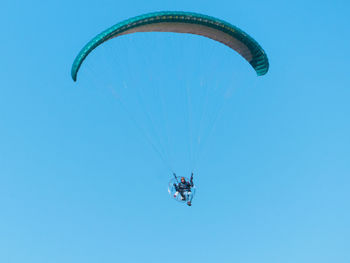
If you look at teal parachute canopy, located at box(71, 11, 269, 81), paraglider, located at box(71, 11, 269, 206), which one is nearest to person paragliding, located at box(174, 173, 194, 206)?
paraglider, located at box(71, 11, 269, 206)

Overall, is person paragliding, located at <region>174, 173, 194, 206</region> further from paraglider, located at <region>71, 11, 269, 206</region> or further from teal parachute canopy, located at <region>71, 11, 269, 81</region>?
teal parachute canopy, located at <region>71, 11, 269, 81</region>

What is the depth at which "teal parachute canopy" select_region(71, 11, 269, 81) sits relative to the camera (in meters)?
23.3

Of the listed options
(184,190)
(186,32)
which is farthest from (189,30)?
(184,190)

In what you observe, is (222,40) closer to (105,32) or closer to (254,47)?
(254,47)

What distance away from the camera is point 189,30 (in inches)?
1005

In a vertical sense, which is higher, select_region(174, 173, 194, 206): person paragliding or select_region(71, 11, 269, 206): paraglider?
select_region(71, 11, 269, 206): paraglider

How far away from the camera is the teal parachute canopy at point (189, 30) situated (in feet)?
76.3

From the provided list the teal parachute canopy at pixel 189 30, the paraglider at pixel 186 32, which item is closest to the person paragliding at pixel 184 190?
the paraglider at pixel 186 32

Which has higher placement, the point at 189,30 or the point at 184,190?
the point at 189,30

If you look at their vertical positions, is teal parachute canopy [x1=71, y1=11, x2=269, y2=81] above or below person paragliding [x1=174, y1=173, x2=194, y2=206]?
above

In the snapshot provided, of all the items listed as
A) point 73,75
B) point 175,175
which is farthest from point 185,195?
point 73,75

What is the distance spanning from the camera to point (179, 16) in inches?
944

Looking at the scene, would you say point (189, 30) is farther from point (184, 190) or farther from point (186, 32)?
point (184, 190)

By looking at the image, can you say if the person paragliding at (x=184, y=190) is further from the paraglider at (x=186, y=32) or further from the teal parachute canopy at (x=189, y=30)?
the teal parachute canopy at (x=189, y=30)
